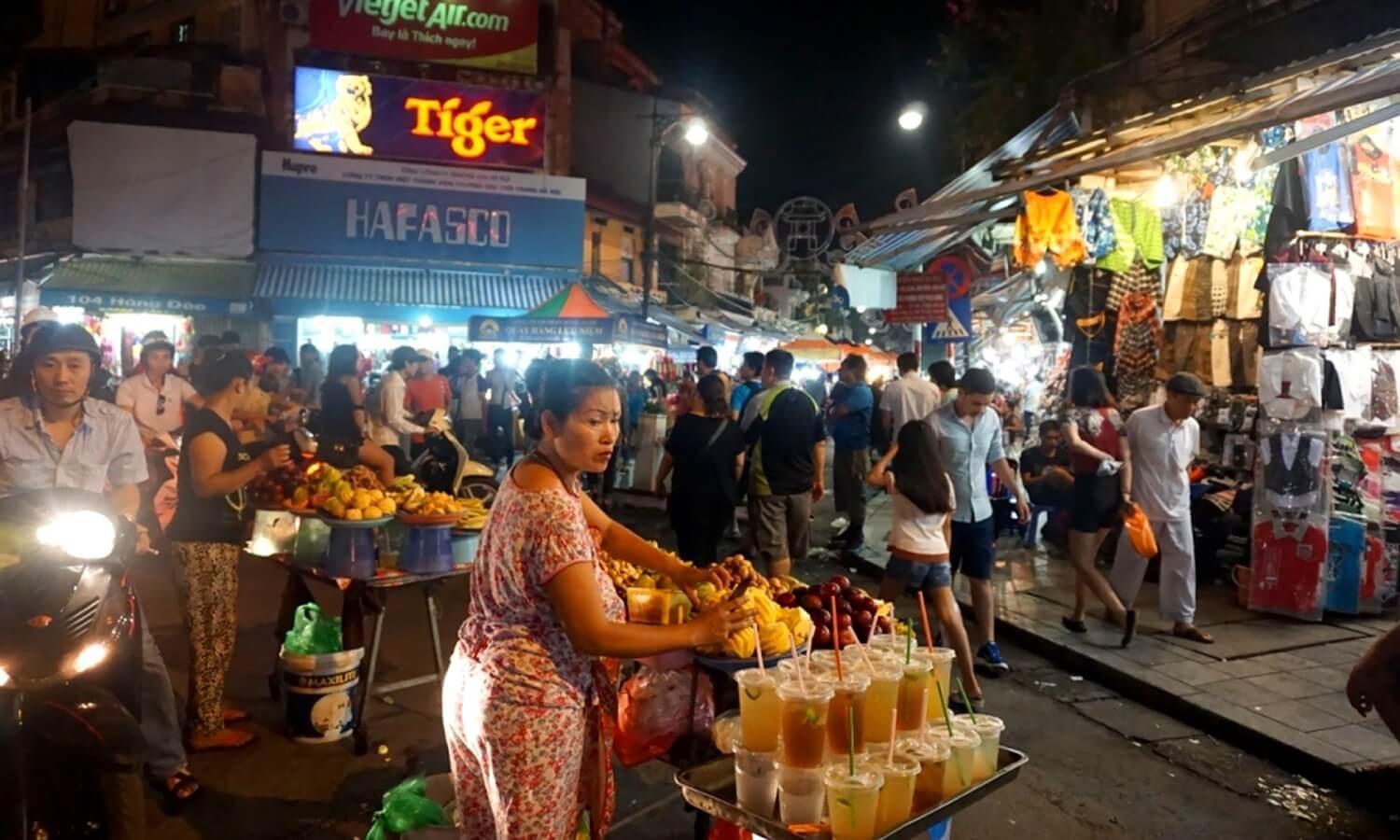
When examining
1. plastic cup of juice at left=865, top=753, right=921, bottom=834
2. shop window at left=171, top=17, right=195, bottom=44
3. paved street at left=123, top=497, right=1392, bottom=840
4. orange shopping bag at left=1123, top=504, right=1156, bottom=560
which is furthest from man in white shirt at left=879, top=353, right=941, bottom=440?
shop window at left=171, top=17, right=195, bottom=44

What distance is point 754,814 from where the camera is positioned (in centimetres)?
239

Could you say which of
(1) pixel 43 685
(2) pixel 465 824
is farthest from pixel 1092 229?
(1) pixel 43 685

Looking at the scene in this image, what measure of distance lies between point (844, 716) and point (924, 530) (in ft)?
11.1

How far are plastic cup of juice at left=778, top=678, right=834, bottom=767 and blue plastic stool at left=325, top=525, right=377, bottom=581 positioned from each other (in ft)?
9.76

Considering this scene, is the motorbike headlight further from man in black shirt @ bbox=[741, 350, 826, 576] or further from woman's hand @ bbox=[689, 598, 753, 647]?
man in black shirt @ bbox=[741, 350, 826, 576]

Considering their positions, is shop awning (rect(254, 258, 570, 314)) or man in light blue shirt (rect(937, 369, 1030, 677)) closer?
man in light blue shirt (rect(937, 369, 1030, 677))

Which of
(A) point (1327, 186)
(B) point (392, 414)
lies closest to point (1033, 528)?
A: (A) point (1327, 186)

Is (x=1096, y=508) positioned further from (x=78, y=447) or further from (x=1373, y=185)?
(x=78, y=447)

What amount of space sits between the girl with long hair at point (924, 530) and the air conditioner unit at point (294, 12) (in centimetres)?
1983

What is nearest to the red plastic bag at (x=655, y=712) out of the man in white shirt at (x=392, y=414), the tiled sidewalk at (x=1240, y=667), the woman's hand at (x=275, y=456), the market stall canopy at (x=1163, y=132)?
the woman's hand at (x=275, y=456)

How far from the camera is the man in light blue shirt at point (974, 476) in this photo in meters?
6.03

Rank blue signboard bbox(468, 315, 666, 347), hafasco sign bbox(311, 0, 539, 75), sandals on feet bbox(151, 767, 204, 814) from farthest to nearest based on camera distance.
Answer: hafasco sign bbox(311, 0, 539, 75), blue signboard bbox(468, 315, 666, 347), sandals on feet bbox(151, 767, 204, 814)

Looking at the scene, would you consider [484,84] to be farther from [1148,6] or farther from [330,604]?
[330,604]

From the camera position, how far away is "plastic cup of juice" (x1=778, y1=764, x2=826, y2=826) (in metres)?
2.32
